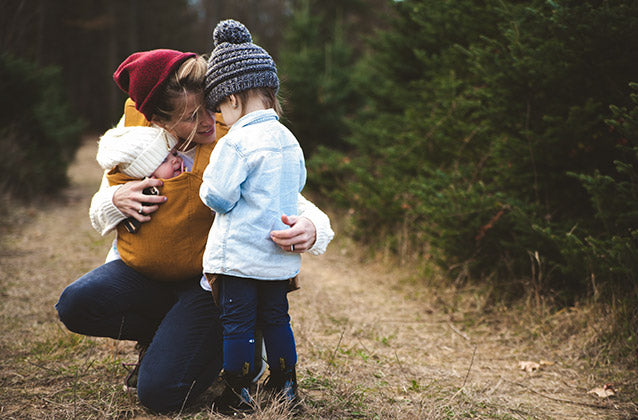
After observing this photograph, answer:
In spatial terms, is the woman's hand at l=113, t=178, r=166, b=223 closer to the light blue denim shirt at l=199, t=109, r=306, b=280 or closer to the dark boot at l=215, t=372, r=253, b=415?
the light blue denim shirt at l=199, t=109, r=306, b=280

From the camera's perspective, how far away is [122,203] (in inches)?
89.0

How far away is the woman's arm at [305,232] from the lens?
2027 millimetres

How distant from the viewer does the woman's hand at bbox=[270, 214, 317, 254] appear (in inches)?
79.7

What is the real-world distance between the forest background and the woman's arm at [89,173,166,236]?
36.6 inches

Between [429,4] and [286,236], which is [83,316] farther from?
[429,4]

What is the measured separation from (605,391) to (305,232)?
6.51ft

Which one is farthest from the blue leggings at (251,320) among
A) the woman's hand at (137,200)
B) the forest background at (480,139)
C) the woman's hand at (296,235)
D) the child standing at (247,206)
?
the forest background at (480,139)

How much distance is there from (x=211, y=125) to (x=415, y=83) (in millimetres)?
3841

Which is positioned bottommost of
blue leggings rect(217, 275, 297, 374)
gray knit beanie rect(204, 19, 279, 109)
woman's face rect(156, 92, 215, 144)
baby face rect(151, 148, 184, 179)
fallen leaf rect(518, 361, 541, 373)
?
fallen leaf rect(518, 361, 541, 373)

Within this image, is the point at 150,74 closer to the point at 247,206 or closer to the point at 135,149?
the point at 135,149

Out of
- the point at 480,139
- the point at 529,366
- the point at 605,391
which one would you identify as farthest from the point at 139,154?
the point at 480,139

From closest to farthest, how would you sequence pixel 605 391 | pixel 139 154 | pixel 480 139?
1. pixel 139 154
2. pixel 605 391
3. pixel 480 139

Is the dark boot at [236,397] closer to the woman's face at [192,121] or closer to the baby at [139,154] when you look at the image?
the baby at [139,154]

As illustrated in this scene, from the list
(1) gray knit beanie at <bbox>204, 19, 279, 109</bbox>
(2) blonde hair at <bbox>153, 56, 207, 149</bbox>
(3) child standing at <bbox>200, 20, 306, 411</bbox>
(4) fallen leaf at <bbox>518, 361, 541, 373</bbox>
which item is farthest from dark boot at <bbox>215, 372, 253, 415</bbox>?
(4) fallen leaf at <bbox>518, 361, 541, 373</bbox>
